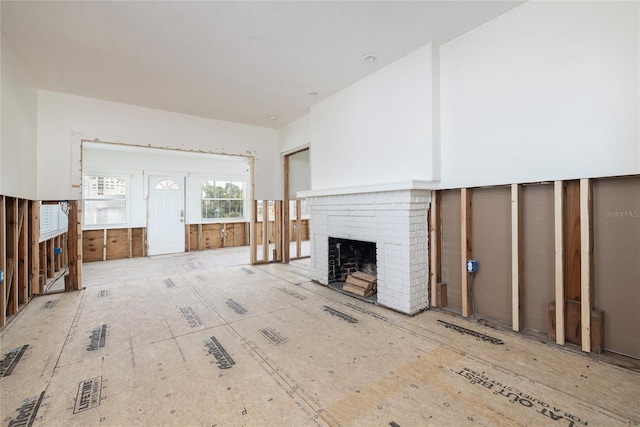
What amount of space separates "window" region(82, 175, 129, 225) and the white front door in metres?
0.61

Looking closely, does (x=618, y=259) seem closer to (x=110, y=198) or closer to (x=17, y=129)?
(x=17, y=129)

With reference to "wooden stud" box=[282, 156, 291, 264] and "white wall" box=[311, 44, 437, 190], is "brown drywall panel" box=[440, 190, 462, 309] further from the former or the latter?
"wooden stud" box=[282, 156, 291, 264]

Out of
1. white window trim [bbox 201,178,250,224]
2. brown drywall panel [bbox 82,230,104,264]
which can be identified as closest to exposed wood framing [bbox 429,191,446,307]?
white window trim [bbox 201,178,250,224]

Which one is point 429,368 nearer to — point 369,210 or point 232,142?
point 369,210

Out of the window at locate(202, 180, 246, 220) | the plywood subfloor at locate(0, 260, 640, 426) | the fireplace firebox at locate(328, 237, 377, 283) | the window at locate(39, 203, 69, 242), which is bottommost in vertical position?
the plywood subfloor at locate(0, 260, 640, 426)

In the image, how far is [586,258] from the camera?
223cm

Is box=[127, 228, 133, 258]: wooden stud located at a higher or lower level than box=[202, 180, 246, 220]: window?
lower

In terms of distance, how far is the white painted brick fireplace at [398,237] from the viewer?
3.16m

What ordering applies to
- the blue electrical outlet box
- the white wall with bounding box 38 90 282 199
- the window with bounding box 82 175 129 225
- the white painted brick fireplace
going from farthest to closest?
1. the window with bounding box 82 175 129 225
2. the white wall with bounding box 38 90 282 199
3. the white painted brick fireplace
4. the blue electrical outlet box

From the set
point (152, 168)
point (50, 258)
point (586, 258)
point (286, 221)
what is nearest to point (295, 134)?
point (286, 221)

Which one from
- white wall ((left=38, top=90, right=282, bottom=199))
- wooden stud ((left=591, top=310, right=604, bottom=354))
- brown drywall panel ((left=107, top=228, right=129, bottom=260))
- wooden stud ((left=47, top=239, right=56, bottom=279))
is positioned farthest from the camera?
brown drywall panel ((left=107, top=228, right=129, bottom=260))

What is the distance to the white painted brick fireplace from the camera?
3.16 m

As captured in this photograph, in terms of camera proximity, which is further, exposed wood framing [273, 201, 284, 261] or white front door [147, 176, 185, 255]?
white front door [147, 176, 185, 255]

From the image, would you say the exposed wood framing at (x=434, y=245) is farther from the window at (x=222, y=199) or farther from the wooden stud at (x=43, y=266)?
the window at (x=222, y=199)
